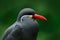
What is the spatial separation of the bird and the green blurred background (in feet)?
9.97

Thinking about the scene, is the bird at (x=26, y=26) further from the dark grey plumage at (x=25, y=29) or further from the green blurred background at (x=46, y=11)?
the green blurred background at (x=46, y=11)

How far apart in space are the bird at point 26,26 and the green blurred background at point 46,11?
304 centimetres

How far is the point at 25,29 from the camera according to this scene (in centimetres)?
460

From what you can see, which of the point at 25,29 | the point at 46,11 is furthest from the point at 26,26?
the point at 46,11

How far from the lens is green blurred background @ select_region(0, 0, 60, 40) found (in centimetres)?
780

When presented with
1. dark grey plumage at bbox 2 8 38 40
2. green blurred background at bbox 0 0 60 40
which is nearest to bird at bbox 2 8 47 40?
dark grey plumage at bbox 2 8 38 40

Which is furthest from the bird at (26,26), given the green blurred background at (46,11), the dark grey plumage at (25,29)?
the green blurred background at (46,11)

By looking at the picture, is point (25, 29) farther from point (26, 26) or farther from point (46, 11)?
point (46, 11)

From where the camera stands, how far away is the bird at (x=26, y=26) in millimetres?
4539

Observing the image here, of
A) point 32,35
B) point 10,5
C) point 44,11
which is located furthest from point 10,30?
point 10,5

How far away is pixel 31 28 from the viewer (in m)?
4.56

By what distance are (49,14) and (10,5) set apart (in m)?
0.71

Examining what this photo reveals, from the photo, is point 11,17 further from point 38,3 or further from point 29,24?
point 29,24

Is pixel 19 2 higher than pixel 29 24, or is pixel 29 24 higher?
pixel 19 2
